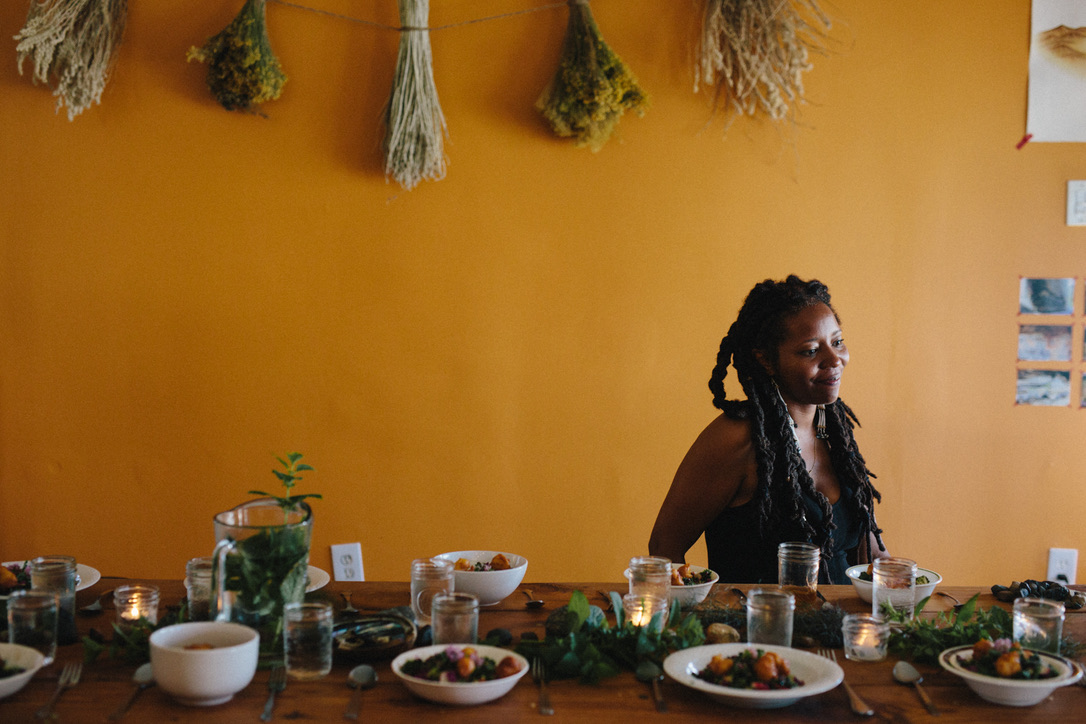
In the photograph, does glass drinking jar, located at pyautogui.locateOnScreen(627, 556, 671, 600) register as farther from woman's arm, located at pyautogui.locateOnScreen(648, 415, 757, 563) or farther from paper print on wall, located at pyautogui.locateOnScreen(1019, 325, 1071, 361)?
paper print on wall, located at pyautogui.locateOnScreen(1019, 325, 1071, 361)

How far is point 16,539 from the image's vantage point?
270cm

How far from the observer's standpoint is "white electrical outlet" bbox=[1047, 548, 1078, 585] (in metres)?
2.74

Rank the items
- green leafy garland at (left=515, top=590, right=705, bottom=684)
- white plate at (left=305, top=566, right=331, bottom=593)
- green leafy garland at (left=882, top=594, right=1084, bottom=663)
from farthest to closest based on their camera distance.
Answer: white plate at (left=305, top=566, right=331, bottom=593) → green leafy garland at (left=882, top=594, right=1084, bottom=663) → green leafy garland at (left=515, top=590, right=705, bottom=684)

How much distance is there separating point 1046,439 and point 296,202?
7.63ft

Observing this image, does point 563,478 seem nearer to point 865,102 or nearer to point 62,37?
point 865,102

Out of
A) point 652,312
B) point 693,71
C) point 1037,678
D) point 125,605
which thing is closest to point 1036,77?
point 693,71

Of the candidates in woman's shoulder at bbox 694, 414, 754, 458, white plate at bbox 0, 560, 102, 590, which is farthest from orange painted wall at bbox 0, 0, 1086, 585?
white plate at bbox 0, 560, 102, 590

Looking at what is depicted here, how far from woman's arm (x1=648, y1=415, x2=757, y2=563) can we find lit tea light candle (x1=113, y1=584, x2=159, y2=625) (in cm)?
108

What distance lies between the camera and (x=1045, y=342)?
8.96 ft

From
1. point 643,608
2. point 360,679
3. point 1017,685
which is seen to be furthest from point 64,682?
point 1017,685

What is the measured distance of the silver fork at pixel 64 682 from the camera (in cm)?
114

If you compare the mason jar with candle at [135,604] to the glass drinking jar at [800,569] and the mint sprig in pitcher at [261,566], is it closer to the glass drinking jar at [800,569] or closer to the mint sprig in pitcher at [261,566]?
the mint sprig in pitcher at [261,566]

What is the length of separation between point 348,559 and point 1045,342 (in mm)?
2169

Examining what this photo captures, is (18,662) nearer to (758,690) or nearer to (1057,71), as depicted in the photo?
(758,690)
